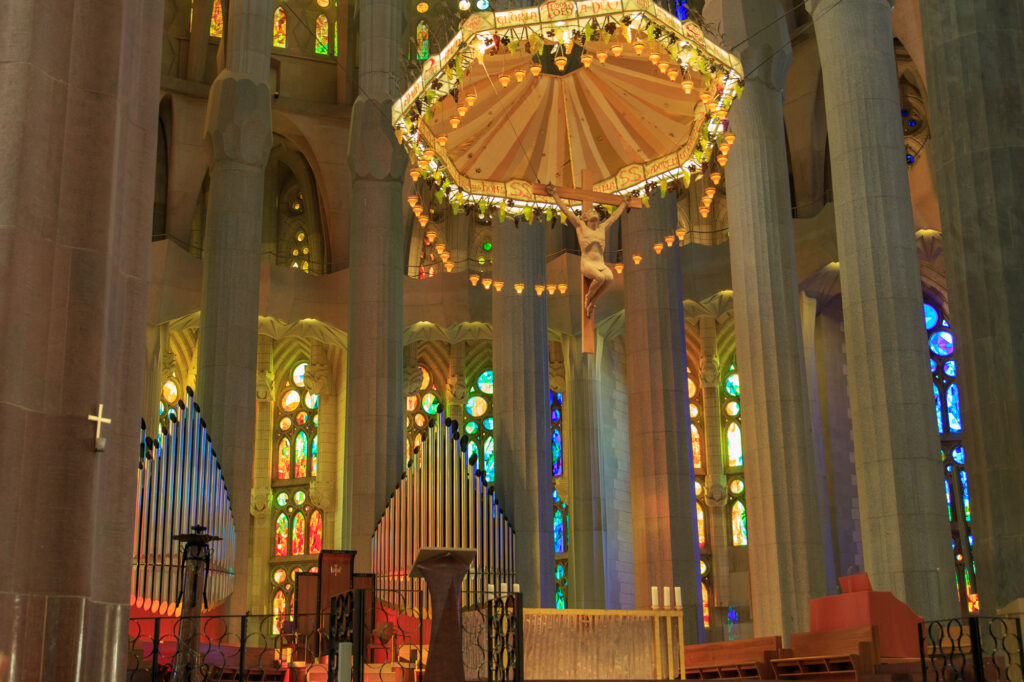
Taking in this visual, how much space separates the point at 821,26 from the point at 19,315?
39.5 feet

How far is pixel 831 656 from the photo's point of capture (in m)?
11.4

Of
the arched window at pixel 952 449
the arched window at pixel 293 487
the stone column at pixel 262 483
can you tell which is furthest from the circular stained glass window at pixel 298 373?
the arched window at pixel 952 449

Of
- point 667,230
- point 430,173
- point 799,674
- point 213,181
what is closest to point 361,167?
point 213,181

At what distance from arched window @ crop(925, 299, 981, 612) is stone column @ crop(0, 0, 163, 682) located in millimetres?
19609

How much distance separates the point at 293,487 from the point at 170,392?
3.89 metres

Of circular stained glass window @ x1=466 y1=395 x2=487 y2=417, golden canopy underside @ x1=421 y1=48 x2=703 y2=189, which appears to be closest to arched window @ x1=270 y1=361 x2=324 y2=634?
circular stained glass window @ x1=466 y1=395 x2=487 y2=417

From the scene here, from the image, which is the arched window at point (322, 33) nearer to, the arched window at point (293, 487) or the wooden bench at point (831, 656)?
the arched window at point (293, 487)

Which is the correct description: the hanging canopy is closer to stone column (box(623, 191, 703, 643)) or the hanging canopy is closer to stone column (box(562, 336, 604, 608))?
stone column (box(623, 191, 703, 643))

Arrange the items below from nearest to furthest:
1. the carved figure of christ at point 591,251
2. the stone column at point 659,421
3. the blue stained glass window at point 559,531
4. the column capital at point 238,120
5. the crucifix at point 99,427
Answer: the crucifix at point 99,427
the carved figure of christ at point 591,251
the stone column at point 659,421
the column capital at point 238,120
the blue stained glass window at point 559,531

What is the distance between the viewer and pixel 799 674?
11.9 m

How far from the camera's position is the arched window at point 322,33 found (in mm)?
30438

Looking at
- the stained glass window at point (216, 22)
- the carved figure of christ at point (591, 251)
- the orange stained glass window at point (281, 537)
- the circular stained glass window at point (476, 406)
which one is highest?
the stained glass window at point (216, 22)

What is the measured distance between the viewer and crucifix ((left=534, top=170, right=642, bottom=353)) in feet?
43.6

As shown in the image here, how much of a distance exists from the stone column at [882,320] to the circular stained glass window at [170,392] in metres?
18.5
